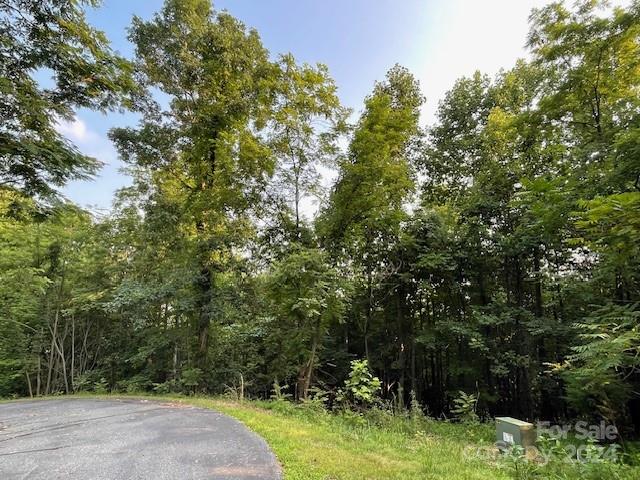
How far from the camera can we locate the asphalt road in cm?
370

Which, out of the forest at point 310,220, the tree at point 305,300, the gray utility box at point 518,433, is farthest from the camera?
the tree at point 305,300

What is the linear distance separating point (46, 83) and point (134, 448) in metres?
5.17

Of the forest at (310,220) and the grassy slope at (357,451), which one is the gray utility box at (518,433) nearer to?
the grassy slope at (357,451)

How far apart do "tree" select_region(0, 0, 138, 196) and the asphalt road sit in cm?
367

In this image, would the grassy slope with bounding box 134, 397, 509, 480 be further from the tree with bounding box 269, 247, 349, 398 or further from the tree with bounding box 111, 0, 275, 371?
the tree with bounding box 111, 0, 275, 371

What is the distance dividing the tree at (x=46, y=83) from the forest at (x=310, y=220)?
0.03m

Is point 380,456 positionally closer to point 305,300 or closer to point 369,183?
point 305,300

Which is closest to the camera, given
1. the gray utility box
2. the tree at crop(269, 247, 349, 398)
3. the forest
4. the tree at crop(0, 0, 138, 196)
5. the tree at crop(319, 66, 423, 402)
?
the gray utility box

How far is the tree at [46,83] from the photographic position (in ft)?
16.0

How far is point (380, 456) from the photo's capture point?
14.0 feet

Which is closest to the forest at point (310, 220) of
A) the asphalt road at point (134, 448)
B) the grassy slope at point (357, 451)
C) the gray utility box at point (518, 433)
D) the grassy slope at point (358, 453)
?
the gray utility box at point (518, 433)

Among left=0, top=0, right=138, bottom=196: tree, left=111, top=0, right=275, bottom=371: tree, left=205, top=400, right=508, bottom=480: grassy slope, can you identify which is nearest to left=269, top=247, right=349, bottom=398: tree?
left=111, top=0, right=275, bottom=371: tree

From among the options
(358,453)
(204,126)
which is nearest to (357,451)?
(358,453)

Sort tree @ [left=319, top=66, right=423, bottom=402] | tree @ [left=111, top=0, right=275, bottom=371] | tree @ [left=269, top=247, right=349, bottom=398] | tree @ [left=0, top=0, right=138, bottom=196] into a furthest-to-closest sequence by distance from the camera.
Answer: tree @ [left=111, top=0, right=275, bottom=371], tree @ [left=319, top=66, right=423, bottom=402], tree @ [left=269, top=247, right=349, bottom=398], tree @ [left=0, top=0, right=138, bottom=196]
